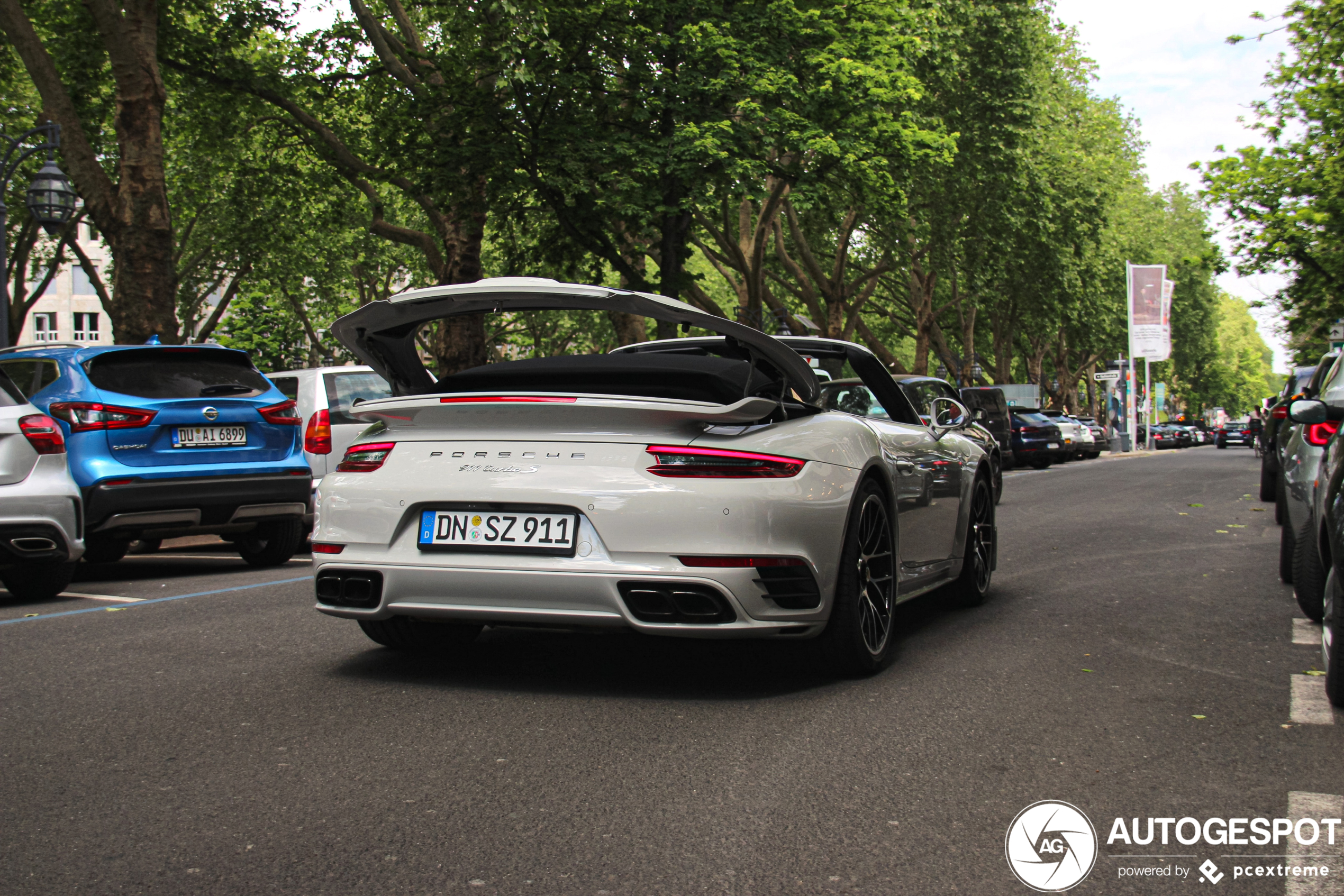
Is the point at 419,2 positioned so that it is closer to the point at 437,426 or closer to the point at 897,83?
the point at 897,83

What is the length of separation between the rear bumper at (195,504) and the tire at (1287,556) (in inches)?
276

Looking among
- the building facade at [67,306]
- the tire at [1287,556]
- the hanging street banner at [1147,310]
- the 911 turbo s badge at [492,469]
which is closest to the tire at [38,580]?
the 911 turbo s badge at [492,469]

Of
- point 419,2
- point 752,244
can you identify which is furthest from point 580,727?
point 752,244

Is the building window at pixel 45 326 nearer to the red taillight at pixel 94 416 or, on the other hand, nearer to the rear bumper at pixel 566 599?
the red taillight at pixel 94 416

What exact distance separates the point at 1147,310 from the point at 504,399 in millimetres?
50243

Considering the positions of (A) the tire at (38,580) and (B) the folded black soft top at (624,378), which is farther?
(A) the tire at (38,580)

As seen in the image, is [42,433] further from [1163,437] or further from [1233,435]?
[1163,437]

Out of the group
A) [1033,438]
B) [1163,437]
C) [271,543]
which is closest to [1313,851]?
[271,543]

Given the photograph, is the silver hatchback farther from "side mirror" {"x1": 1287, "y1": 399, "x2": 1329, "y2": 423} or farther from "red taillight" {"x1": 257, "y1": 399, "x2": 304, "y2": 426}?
"side mirror" {"x1": 1287, "y1": 399, "x2": 1329, "y2": 423}

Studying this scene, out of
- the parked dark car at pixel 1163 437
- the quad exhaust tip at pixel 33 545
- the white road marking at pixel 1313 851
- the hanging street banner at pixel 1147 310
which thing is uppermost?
the hanging street banner at pixel 1147 310

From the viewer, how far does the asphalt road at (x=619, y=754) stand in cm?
302

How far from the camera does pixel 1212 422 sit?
5167 inches

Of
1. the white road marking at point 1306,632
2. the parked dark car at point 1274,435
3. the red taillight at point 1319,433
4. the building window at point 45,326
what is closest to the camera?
the white road marking at point 1306,632

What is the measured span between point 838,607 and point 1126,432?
2455 inches
